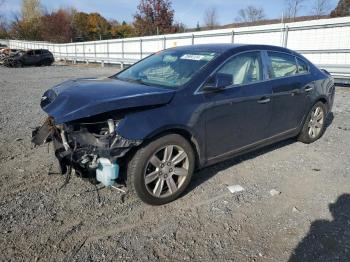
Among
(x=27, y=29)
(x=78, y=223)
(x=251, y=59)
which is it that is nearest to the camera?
(x=78, y=223)

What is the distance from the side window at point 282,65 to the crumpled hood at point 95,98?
74.0 inches

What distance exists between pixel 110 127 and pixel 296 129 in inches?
129

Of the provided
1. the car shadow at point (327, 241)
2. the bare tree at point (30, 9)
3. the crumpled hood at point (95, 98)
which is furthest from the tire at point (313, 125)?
the bare tree at point (30, 9)

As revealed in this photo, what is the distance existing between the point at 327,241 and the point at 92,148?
93.7 inches

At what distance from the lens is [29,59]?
28.6 metres

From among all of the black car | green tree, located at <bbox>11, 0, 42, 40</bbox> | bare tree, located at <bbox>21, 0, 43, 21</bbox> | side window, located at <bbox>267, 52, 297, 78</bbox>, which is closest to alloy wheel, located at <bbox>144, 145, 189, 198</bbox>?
side window, located at <bbox>267, 52, 297, 78</bbox>

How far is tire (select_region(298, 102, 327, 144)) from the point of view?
545 centimetres

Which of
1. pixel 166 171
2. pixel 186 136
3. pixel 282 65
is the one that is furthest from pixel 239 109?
pixel 282 65

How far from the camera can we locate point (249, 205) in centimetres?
362

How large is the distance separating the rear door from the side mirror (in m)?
0.95

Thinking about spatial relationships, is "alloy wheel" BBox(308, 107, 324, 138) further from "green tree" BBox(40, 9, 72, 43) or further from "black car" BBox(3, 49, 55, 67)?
"green tree" BBox(40, 9, 72, 43)

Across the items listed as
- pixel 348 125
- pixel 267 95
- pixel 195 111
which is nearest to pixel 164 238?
pixel 195 111

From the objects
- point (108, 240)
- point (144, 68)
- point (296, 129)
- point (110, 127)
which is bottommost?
point (108, 240)

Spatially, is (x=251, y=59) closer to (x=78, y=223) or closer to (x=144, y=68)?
(x=144, y=68)
